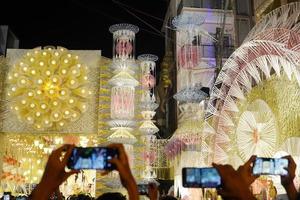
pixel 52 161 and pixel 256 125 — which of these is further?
pixel 256 125

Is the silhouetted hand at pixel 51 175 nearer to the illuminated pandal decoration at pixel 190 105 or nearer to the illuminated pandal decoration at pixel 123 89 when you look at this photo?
the illuminated pandal decoration at pixel 123 89

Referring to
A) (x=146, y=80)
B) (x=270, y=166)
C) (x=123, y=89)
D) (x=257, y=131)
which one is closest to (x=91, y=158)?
(x=270, y=166)

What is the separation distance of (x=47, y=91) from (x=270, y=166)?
10880 mm

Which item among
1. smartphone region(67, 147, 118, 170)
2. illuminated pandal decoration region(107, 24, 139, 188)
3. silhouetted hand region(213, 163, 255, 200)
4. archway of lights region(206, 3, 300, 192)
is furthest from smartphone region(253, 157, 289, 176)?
illuminated pandal decoration region(107, 24, 139, 188)

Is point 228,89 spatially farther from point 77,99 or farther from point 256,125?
point 77,99

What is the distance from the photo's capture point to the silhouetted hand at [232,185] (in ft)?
8.10

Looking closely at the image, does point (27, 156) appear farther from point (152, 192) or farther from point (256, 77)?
point (152, 192)

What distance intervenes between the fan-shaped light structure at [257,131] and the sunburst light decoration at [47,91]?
565 cm

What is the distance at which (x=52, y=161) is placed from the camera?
95.3 inches

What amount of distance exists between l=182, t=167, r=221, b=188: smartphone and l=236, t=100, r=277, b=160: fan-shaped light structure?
561cm

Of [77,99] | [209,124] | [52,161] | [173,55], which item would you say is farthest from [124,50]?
[52,161]

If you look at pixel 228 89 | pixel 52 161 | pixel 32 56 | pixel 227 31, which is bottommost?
pixel 52 161

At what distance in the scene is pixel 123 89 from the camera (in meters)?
13.0

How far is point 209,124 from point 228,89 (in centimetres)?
144
